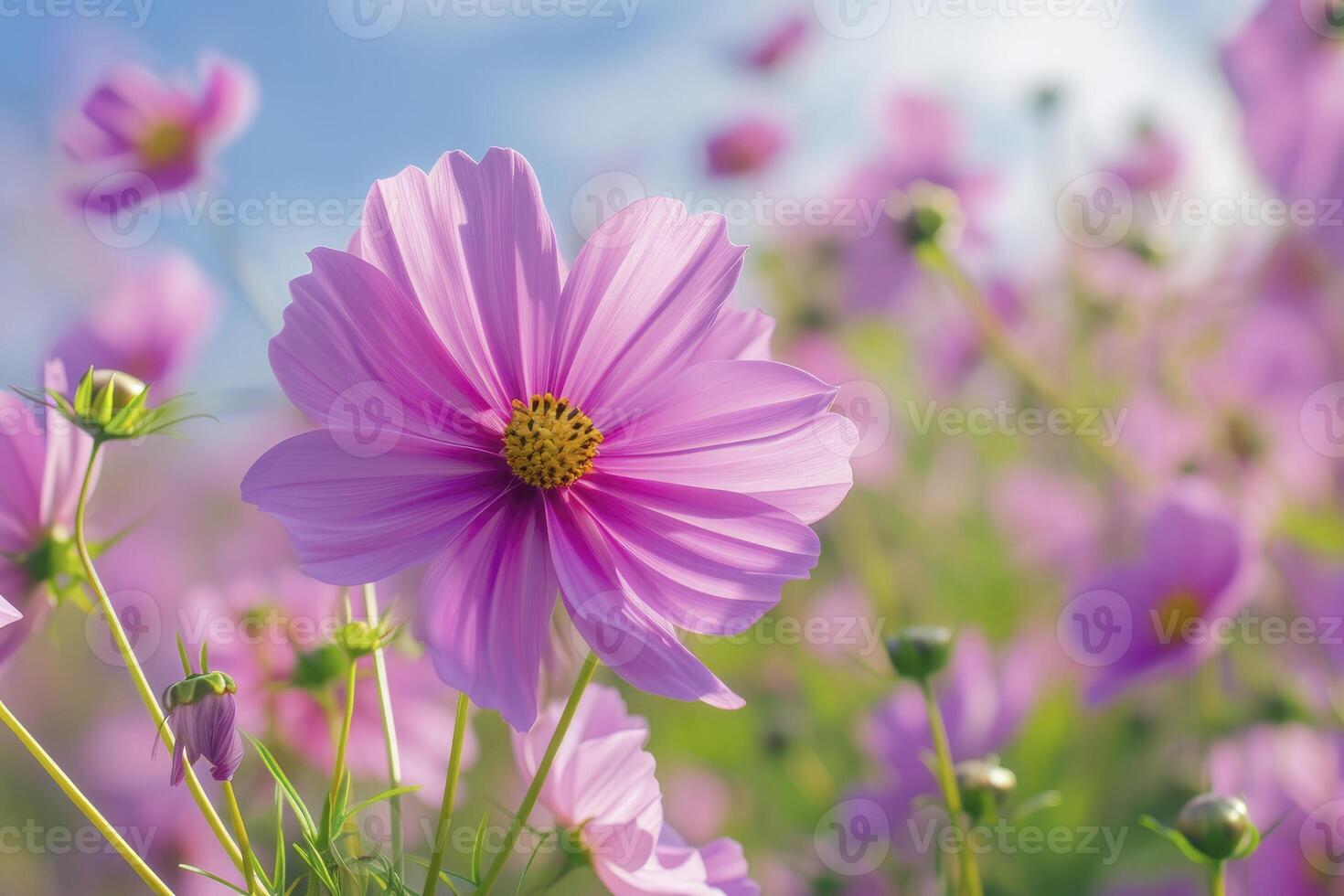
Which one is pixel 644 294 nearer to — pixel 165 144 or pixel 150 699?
pixel 150 699

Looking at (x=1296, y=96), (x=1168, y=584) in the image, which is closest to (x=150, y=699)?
(x=1168, y=584)

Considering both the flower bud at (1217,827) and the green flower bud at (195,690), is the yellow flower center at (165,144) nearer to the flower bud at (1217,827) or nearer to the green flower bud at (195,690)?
the green flower bud at (195,690)

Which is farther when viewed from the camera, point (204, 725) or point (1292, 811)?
point (1292, 811)

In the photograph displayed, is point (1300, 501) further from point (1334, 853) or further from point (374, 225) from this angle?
point (374, 225)

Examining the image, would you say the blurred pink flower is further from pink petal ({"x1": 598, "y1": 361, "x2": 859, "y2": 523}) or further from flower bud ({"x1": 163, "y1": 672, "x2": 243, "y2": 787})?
flower bud ({"x1": 163, "y1": 672, "x2": 243, "y2": 787})

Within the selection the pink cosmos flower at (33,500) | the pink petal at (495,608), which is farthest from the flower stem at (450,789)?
the pink cosmos flower at (33,500)

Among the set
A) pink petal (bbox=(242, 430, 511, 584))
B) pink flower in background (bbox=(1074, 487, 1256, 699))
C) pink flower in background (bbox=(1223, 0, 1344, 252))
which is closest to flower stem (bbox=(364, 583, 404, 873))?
pink petal (bbox=(242, 430, 511, 584))
